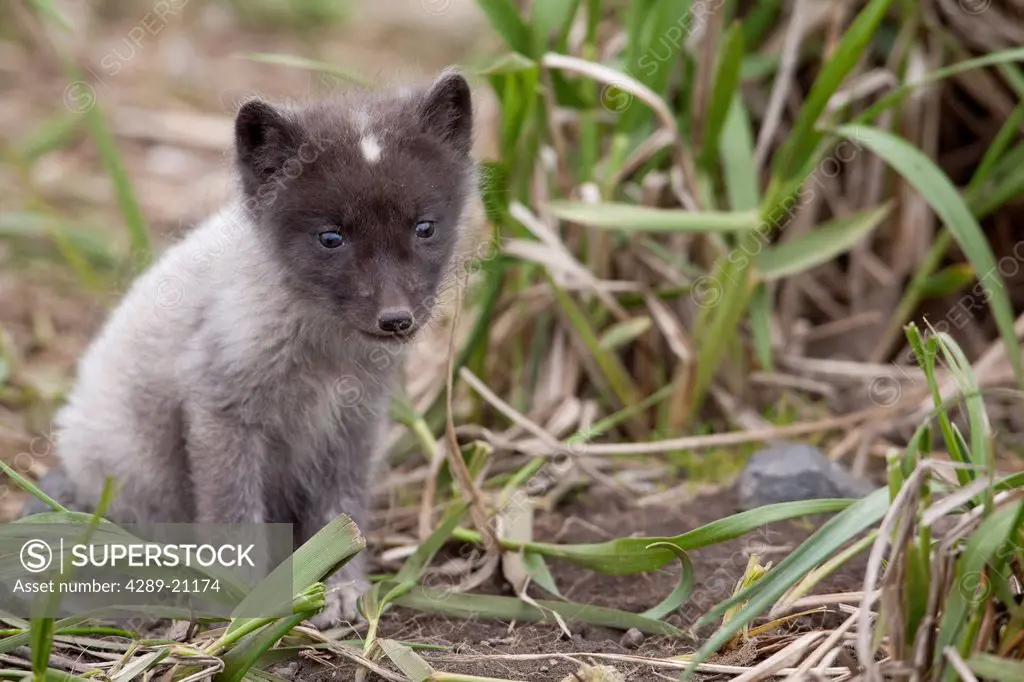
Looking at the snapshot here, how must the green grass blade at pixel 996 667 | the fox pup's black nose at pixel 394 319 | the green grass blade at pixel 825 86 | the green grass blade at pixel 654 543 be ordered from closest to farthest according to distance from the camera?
the green grass blade at pixel 996 667 < the green grass blade at pixel 654 543 < the fox pup's black nose at pixel 394 319 < the green grass blade at pixel 825 86

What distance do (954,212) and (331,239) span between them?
2.06 metres

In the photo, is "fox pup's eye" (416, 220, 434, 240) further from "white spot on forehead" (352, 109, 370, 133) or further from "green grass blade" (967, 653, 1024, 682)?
"green grass blade" (967, 653, 1024, 682)

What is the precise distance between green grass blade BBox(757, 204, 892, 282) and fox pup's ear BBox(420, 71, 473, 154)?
1428 mm

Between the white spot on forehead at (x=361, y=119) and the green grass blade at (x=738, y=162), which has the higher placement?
the green grass blade at (x=738, y=162)

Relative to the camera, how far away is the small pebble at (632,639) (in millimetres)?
3055

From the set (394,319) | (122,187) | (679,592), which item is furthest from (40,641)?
(122,187)

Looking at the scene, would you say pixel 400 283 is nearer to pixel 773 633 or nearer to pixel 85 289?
pixel 773 633

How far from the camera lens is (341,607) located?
334 cm

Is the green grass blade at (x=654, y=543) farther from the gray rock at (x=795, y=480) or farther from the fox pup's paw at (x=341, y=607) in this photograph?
the gray rock at (x=795, y=480)

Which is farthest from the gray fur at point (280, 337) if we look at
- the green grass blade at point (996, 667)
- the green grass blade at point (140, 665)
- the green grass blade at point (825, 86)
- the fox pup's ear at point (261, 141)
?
the green grass blade at point (996, 667)

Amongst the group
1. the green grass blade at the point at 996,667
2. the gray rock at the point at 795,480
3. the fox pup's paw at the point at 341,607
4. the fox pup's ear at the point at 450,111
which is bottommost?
the green grass blade at the point at 996,667

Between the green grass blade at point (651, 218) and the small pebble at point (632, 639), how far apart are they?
1.51 m

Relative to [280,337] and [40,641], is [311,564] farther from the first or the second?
[280,337]

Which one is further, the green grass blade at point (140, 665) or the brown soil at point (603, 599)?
the brown soil at point (603, 599)
